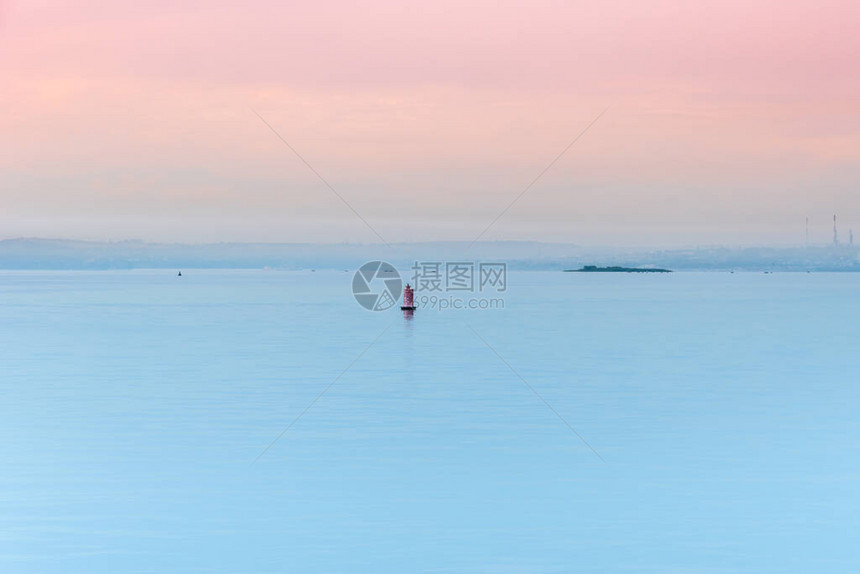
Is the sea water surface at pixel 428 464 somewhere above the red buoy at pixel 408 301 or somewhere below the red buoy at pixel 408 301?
below

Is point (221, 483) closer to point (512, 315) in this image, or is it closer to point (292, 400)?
point (292, 400)

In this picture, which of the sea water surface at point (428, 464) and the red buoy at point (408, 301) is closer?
the sea water surface at point (428, 464)

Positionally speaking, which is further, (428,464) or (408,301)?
(408,301)

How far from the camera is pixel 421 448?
16.0 m

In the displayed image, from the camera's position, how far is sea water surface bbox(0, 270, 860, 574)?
10.5 m

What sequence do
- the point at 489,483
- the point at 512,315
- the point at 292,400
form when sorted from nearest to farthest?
the point at 489,483
the point at 292,400
the point at 512,315

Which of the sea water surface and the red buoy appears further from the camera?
the red buoy

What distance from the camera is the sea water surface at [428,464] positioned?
34.5 feet

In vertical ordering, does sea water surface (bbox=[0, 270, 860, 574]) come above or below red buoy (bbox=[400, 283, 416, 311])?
below

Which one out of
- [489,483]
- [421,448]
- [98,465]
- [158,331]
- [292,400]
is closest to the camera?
[489,483]

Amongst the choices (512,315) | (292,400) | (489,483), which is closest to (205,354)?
(292,400)

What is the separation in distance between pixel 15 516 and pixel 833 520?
9.69 metres

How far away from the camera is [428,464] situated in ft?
48.2

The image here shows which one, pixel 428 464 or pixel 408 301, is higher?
pixel 408 301
